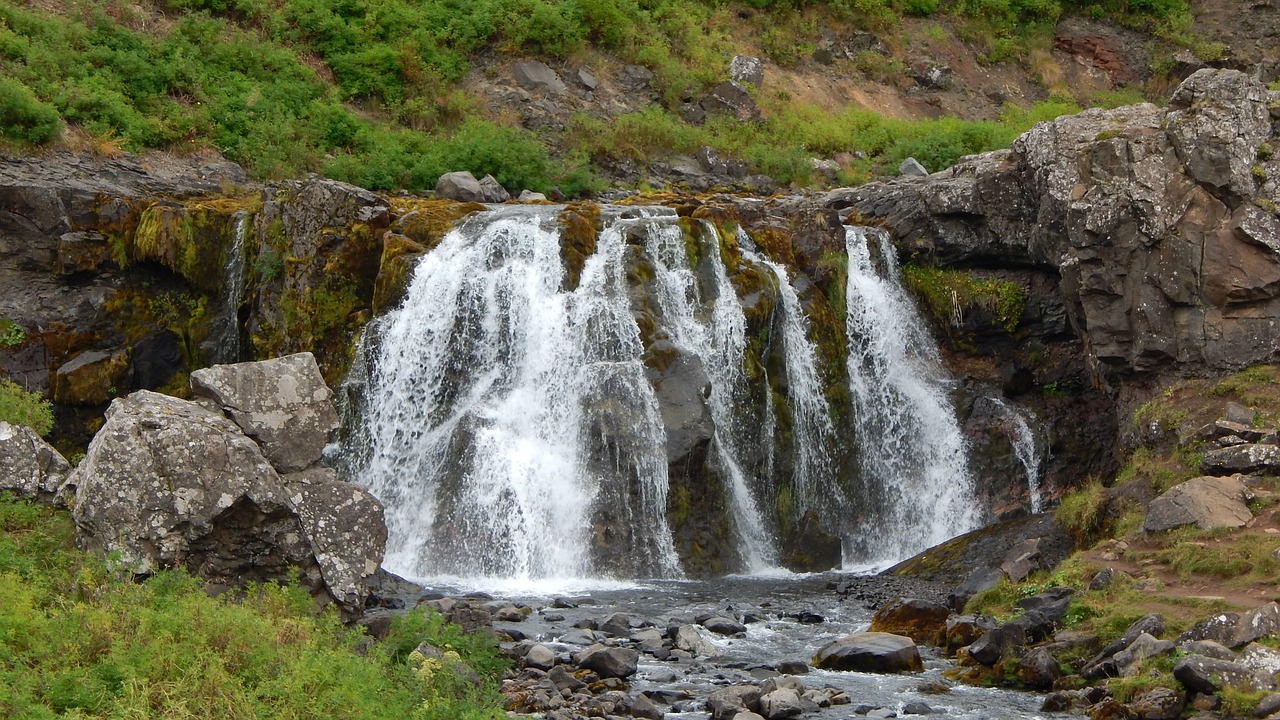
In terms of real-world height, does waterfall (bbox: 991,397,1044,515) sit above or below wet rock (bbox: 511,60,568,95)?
below

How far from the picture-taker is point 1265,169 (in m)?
19.1

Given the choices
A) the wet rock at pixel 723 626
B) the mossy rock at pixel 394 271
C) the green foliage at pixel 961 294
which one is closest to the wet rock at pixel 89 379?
the mossy rock at pixel 394 271

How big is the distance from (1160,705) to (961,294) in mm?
13948

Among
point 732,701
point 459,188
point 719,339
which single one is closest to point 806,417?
point 719,339

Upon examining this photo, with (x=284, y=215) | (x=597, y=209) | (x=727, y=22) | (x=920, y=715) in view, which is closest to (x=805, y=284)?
(x=597, y=209)

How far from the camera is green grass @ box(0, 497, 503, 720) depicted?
8773 mm

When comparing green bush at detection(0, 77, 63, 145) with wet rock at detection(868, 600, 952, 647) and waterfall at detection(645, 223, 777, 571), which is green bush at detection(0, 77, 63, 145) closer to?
waterfall at detection(645, 223, 777, 571)

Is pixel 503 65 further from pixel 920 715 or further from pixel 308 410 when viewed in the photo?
pixel 920 715

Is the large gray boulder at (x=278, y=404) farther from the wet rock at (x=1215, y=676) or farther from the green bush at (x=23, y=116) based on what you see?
the green bush at (x=23, y=116)

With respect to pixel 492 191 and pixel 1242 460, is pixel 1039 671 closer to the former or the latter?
pixel 1242 460

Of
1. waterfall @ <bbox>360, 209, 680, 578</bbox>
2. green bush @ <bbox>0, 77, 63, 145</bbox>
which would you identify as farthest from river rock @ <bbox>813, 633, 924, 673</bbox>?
green bush @ <bbox>0, 77, 63, 145</bbox>

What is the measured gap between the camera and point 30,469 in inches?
543

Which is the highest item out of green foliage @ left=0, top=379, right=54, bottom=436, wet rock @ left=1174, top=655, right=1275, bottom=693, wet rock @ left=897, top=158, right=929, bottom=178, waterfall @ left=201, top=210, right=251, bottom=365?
wet rock @ left=897, top=158, right=929, bottom=178

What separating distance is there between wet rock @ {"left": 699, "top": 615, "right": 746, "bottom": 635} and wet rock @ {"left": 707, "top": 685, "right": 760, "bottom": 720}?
301 centimetres
